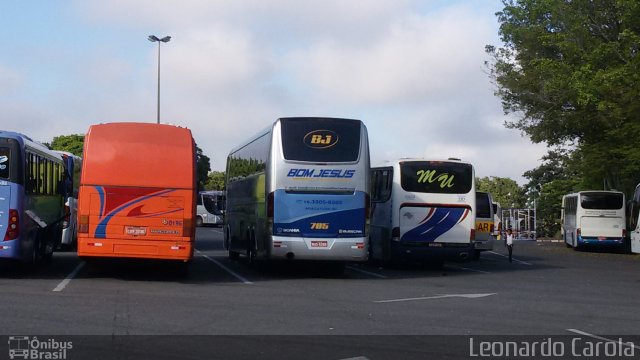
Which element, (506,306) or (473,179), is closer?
(506,306)

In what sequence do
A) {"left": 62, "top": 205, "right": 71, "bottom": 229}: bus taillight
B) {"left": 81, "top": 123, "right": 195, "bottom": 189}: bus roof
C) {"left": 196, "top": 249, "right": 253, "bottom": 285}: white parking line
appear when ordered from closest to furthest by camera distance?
{"left": 81, "top": 123, "right": 195, "bottom": 189}: bus roof, {"left": 196, "top": 249, "right": 253, "bottom": 285}: white parking line, {"left": 62, "top": 205, "right": 71, "bottom": 229}: bus taillight

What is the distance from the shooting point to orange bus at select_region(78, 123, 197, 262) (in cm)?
1911

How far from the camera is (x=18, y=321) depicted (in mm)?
12531

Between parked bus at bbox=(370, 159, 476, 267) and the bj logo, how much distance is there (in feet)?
17.1

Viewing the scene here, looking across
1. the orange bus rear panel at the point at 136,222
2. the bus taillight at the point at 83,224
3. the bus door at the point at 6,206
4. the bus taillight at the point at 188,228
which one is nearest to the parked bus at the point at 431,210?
the bus taillight at the point at 188,228

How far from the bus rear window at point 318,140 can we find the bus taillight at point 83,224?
491 cm

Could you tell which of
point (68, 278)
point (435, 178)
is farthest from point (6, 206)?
point (435, 178)

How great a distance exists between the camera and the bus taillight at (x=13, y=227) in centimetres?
1902

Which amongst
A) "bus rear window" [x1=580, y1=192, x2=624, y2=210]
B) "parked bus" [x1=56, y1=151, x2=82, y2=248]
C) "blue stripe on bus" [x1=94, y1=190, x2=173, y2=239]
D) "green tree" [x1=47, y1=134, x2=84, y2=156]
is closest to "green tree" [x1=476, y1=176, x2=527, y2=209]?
"green tree" [x1=47, y1=134, x2=84, y2=156]

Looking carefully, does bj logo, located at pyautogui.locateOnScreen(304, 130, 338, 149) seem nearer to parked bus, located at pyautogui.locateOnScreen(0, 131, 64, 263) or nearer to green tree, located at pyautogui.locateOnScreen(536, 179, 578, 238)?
parked bus, located at pyautogui.locateOnScreen(0, 131, 64, 263)
